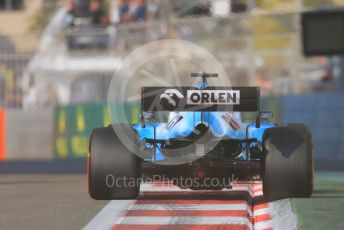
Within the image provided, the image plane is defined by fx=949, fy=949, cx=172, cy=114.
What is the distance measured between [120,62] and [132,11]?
6.36 ft

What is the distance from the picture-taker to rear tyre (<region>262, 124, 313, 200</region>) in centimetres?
880

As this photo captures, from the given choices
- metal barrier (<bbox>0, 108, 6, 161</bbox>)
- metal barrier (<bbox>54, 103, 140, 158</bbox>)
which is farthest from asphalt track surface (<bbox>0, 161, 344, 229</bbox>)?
metal barrier (<bbox>0, 108, 6, 161</bbox>)

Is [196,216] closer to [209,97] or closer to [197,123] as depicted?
[197,123]

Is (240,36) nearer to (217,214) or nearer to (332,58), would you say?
(332,58)

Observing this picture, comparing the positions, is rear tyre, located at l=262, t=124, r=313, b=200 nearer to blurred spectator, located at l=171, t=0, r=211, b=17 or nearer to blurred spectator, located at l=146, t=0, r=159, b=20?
blurred spectator, located at l=171, t=0, r=211, b=17

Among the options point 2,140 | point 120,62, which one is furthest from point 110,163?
point 2,140

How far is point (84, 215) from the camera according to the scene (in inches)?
318

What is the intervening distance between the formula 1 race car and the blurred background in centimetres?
756

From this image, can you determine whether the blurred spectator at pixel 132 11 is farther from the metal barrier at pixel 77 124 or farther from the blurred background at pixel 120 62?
the metal barrier at pixel 77 124

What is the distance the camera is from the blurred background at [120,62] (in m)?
17.4

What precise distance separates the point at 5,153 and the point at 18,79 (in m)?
1.84

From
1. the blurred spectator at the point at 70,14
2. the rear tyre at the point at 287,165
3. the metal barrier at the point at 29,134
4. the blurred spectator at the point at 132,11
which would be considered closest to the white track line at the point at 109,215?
the rear tyre at the point at 287,165

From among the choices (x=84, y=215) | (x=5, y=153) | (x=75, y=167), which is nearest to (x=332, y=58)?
(x=75, y=167)

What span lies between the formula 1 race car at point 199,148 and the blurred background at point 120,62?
7.56m
